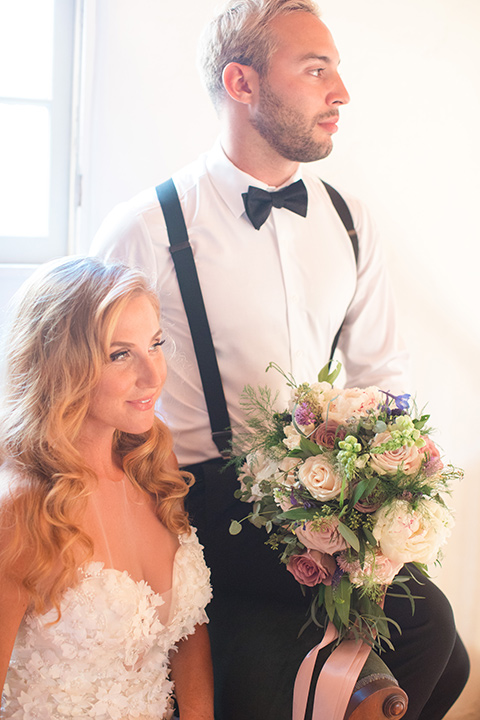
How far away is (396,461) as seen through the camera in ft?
4.22

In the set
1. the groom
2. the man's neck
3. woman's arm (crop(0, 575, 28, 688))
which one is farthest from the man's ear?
Result: woman's arm (crop(0, 575, 28, 688))

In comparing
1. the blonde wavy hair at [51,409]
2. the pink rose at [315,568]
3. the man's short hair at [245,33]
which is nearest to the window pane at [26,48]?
the man's short hair at [245,33]

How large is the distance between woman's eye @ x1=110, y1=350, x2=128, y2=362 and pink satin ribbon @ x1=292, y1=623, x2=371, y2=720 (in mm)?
738

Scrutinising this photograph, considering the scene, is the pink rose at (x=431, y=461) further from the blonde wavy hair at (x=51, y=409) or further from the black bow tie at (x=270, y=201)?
the black bow tie at (x=270, y=201)

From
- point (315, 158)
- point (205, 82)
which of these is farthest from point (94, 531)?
point (205, 82)

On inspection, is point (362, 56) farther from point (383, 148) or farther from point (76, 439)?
point (76, 439)

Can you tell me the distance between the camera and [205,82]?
2.05 m

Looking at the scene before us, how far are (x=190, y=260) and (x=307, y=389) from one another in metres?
0.59

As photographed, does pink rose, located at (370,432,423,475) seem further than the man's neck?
No

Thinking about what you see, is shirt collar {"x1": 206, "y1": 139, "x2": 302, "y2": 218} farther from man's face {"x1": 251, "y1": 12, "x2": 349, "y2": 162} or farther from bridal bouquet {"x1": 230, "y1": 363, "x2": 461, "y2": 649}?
bridal bouquet {"x1": 230, "y1": 363, "x2": 461, "y2": 649}

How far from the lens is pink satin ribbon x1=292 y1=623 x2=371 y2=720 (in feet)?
4.37

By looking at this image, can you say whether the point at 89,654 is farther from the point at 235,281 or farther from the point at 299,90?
the point at 299,90

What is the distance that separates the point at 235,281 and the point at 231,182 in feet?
1.00

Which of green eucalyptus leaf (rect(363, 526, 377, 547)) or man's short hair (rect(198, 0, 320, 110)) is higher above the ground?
man's short hair (rect(198, 0, 320, 110))
